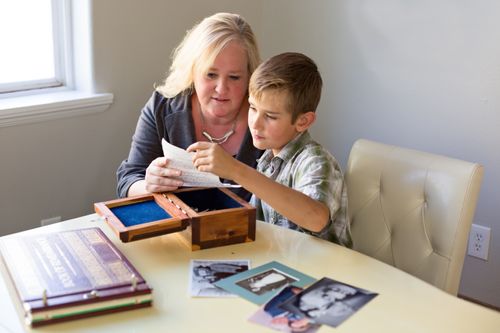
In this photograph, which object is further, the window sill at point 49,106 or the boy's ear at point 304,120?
the window sill at point 49,106

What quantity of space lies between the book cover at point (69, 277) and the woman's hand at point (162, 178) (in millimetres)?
238

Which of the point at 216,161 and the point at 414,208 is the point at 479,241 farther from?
the point at 216,161

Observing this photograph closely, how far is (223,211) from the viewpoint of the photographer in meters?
1.51

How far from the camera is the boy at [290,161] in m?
1.52

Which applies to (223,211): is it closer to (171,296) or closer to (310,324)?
(171,296)

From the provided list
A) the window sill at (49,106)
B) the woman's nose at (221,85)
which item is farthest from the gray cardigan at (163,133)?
the window sill at (49,106)

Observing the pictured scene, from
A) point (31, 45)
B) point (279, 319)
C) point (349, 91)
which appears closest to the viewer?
point (279, 319)

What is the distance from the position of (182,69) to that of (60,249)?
83cm

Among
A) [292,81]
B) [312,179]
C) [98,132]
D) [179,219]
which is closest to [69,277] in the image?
[179,219]

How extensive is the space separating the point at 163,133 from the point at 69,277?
86 cm

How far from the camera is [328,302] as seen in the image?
1300 millimetres

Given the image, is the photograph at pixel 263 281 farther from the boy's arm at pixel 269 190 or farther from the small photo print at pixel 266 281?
the boy's arm at pixel 269 190

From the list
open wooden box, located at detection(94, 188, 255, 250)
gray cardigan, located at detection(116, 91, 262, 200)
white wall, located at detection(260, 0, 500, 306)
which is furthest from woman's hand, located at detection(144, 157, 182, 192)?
white wall, located at detection(260, 0, 500, 306)

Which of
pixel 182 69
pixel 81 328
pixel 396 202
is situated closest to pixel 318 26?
pixel 182 69
